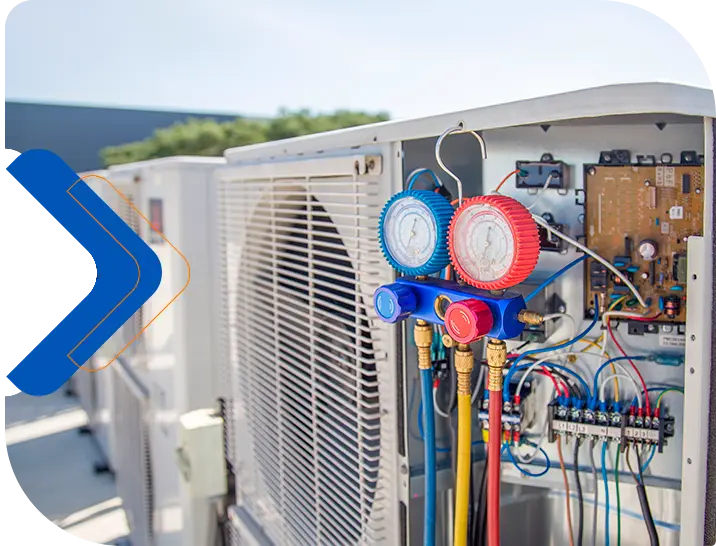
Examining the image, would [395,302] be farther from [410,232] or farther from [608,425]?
[608,425]

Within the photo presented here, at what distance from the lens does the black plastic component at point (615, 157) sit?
1.28m

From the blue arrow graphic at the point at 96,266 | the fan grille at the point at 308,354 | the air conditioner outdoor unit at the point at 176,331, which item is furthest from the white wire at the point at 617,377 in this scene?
the air conditioner outdoor unit at the point at 176,331

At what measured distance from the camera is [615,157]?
1286 mm

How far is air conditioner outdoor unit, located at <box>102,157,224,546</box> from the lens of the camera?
2283 mm

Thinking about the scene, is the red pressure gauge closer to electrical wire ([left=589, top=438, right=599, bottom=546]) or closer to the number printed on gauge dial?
the number printed on gauge dial

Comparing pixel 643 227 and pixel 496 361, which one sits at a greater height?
pixel 643 227

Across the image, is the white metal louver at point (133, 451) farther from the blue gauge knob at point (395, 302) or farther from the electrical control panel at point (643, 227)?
the electrical control panel at point (643, 227)

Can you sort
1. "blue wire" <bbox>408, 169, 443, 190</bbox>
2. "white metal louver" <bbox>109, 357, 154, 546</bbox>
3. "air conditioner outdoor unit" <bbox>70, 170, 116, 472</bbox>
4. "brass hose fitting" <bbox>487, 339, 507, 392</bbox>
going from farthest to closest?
"air conditioner outdoor unit" <bbox>70, 170, 116, 472</bbox>
"white metal louver" <bbox>109, 357, 154, 546</bbox>
"blue wire" <bbox>408, 169, 443, 190</bbox>
"brass hose fitting" <bbox>487, 339, 507, 392</bbox>

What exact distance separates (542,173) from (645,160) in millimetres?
193

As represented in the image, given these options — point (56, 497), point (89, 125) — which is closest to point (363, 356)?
point (56, 497)

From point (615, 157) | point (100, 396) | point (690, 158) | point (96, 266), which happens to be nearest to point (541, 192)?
point (615, 157)

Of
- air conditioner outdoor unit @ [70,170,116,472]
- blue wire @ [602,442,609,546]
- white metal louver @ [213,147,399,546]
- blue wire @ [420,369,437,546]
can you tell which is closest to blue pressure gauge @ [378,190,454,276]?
white metal louver @ [213,147,399,546]

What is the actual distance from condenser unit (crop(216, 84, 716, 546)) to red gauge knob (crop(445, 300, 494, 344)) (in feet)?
0.74

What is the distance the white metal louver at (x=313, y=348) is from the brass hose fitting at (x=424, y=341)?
0.10 meters
